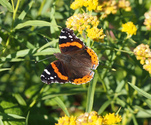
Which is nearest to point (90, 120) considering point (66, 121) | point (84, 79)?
point (66, 121)

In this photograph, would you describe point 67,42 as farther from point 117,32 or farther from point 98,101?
point 98,101

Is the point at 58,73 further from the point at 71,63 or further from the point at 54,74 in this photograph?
the point at 71,63

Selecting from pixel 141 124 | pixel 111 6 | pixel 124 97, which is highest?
pixel 111 6

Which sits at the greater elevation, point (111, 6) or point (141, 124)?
point (111, 6)

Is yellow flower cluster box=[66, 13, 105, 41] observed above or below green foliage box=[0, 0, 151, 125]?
above

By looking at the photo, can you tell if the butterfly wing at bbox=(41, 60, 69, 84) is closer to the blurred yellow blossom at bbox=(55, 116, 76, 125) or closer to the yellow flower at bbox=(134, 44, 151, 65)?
the blurred yellow blossom at bbox=(55, 116, 76, 125)

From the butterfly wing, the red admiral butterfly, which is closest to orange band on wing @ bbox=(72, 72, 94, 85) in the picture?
the red admiral butterfly

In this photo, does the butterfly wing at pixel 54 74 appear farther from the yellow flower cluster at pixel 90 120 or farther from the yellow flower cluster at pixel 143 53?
the yellow flower cluster at pixel 143 53

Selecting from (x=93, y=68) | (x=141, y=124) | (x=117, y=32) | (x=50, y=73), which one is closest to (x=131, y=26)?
(x=117, y=32)

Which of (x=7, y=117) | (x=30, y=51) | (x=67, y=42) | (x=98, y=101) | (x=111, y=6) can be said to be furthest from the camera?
(x=98, y=101)
